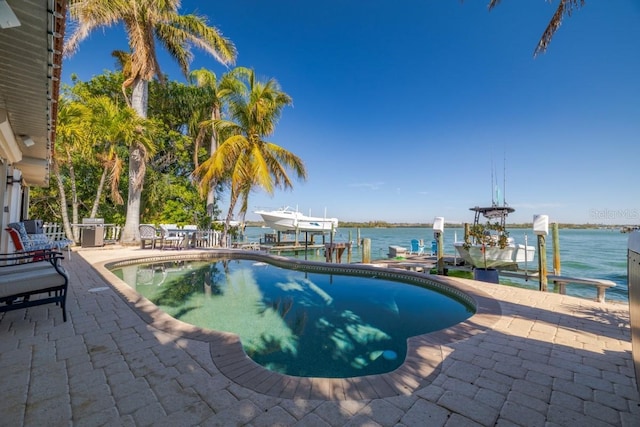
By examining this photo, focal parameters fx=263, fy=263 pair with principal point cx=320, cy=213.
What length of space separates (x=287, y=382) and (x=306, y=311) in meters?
2.93

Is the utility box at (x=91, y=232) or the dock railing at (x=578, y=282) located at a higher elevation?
the utility box at (x=91, y=232)

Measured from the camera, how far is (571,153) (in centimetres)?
1602

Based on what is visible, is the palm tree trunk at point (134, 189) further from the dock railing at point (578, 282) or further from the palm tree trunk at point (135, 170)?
the dock railing at point (578, 282)

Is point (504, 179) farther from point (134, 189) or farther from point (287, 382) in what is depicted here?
point (134, 189)

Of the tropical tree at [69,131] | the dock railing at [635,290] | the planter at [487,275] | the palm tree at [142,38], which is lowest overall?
the planter at [487,275]

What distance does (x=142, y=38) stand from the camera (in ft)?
34.7

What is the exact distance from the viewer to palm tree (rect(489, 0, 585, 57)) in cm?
588

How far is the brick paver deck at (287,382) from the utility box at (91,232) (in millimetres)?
8636

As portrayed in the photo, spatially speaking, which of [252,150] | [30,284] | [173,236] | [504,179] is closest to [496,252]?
[504,179]

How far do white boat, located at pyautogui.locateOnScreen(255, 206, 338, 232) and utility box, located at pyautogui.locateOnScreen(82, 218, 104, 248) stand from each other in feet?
44.2

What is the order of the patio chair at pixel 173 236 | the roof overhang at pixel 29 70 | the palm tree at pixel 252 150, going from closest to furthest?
the roof overhang at pixel 29 70
the patio chair at pixel 173 236
the palm tree at pixel 252 150

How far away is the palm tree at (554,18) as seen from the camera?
5.88 meters

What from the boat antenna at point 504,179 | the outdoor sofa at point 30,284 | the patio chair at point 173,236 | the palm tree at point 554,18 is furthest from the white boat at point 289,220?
the outdoor sofa at point 30,284

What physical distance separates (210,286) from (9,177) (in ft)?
17.3
